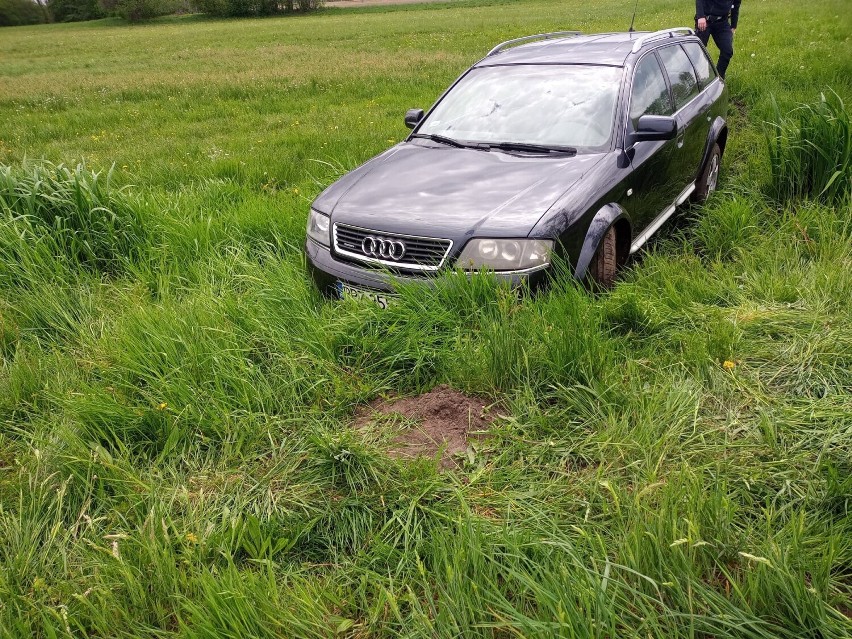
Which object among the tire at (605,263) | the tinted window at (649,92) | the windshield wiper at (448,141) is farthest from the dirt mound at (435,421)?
the tinted window at (649,92)

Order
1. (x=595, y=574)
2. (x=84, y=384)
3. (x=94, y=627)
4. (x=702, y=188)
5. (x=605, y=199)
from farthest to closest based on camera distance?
(x=702, y=188) < (x=605, y=199) < (x=84, y=384) < (x=94, y=627) < (x=595, y=574)

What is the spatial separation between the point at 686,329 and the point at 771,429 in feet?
3.01

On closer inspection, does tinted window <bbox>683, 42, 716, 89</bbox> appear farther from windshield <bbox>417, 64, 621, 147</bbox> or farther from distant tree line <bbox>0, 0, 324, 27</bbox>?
distant tree line <bbox>0, 0, 324, 27</bbox>

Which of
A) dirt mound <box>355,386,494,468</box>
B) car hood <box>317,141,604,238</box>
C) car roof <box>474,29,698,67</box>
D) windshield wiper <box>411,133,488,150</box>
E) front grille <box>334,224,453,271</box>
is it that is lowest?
dirt mound <box>355,386,494,468</box>

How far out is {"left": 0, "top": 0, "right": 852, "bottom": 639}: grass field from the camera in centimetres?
191

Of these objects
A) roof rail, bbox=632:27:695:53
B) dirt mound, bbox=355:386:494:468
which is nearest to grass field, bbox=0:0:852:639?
dirt mound, bbox=355:386:494:468

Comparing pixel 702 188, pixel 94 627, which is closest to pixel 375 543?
pixel 94 627

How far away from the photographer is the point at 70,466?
2656mm

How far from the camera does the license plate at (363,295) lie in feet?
11.6

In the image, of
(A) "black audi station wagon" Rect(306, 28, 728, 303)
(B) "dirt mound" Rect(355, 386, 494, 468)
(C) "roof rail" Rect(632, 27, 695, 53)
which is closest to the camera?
(B) "dirt mound" Rect(355, 386, 494, 468)

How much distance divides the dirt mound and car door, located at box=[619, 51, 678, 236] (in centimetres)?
180

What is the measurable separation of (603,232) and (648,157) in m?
1.03

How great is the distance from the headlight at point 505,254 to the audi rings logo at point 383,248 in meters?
0.37

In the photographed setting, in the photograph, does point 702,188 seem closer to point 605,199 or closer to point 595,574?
point 605,199
